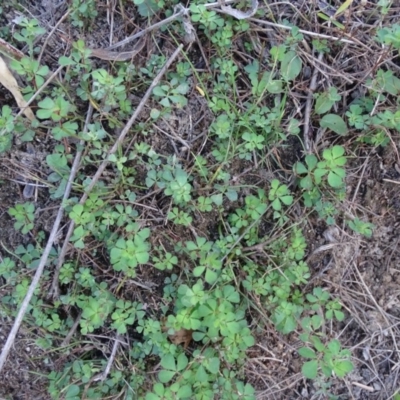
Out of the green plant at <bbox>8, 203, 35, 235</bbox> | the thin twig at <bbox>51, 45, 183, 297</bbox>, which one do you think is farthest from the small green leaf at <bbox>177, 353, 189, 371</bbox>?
the green plant at <bbox>8, 203, 35, 235</bbox>

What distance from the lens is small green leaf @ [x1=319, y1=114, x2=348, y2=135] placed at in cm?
208

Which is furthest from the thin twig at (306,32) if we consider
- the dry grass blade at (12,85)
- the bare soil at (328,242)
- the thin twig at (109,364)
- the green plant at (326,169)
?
the thin twig at (109,364)

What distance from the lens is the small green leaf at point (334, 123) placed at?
6.82ft

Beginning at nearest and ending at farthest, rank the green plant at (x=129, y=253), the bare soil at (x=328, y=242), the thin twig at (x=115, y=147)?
the green plant at (x=129, y=253) < the thin twig at (x=115, y=147) < the bare soil at (x=328, y=242)

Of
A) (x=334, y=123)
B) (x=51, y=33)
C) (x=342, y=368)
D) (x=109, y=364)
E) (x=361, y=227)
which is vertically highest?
(x=51, y=33)

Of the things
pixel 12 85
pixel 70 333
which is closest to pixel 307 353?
pixel 70 333

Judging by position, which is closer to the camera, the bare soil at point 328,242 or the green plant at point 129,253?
the green plant at point 129,253

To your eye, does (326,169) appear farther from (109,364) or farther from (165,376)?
(109,364)

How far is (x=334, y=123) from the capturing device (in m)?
2.08

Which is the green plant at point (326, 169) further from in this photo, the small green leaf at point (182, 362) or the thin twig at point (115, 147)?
the small green leaf at point (182, 362)

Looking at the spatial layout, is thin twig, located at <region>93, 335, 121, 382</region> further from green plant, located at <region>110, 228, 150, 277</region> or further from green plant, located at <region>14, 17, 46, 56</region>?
green plant, located at <region>14, 17, 46, 56</region>

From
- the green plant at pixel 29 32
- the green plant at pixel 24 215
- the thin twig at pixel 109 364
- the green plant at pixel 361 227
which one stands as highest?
the green plant at pixel 29 32

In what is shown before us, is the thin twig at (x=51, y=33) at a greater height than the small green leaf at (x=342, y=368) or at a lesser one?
greater

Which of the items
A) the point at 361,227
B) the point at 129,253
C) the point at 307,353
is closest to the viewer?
the point at 129,253
